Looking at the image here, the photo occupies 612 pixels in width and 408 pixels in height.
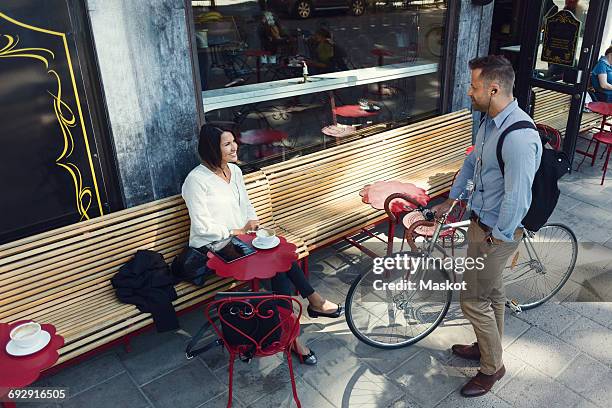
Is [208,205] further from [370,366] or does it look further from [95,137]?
[370,366]

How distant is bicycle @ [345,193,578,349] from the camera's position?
4023 millimetres

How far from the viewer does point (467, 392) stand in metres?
3.78

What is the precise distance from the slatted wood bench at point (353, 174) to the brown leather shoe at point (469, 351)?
1.51m

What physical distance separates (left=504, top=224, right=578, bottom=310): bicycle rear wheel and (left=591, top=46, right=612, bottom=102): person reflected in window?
4184 mm

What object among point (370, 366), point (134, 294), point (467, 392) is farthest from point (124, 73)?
point (467, 392)

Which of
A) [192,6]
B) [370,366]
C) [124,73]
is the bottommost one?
[370,366]

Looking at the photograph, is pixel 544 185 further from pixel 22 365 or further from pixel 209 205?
pixel 22 365

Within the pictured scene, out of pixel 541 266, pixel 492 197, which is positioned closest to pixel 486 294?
pixel 492 197

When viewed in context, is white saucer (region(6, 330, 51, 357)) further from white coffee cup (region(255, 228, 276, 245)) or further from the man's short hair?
the man's short hair

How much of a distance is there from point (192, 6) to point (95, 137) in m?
1.39

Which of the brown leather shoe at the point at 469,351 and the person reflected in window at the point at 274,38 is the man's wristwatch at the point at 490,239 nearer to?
the brown leather shoe at the point at 469,351

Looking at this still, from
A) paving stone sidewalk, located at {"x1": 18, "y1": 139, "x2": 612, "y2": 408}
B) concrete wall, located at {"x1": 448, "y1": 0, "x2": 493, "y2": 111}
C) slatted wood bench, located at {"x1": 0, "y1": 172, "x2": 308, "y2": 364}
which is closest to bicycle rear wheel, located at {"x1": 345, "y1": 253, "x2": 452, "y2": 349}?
paving stone sidewalk, located at {"x1": 18, "y1": 139, "x2": 612, "y2": 408}

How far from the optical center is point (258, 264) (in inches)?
149

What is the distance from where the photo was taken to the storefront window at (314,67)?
18.5 feet
